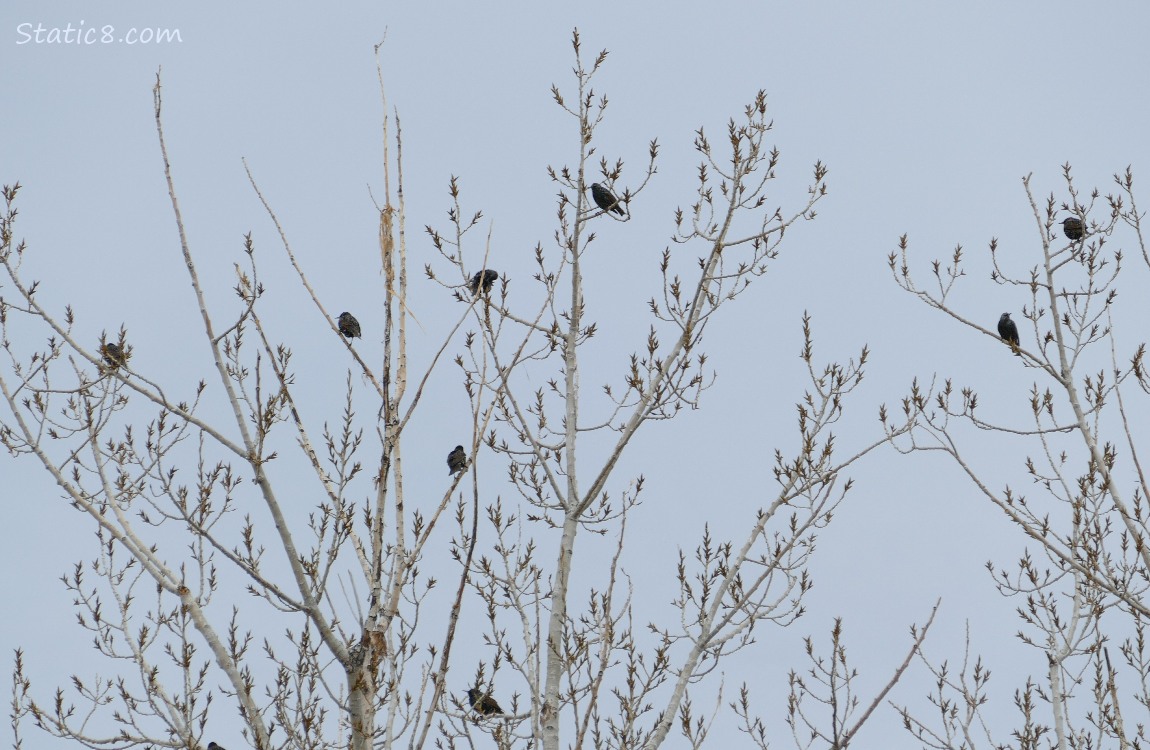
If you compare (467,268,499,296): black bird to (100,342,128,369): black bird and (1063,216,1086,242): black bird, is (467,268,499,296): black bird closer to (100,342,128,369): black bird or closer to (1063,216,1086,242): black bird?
(100,342,128,369): black bird

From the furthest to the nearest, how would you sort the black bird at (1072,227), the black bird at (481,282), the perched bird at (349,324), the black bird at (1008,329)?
the perched bird at (349,324), the black bird at (1008,329), the black bird at (1072,227), the black bird at (481,282)

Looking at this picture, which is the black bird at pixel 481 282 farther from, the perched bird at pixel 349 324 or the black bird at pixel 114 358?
the perched bird at pixel 349 324

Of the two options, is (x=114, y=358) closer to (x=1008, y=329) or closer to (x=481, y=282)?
(x=481, y=282)

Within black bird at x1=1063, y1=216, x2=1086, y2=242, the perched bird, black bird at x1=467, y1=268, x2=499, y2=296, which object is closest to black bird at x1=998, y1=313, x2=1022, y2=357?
black bird at x1=1063, y1=216, x2=1086, y2=242

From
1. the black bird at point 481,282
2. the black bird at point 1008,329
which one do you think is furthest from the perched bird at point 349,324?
the black bird at point 1008,329

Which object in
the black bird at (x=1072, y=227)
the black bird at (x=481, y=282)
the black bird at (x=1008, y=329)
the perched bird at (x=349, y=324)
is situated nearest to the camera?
the black bird at (x=481, y=282)

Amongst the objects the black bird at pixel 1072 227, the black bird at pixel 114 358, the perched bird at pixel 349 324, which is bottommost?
the black bird at pixel 114 358

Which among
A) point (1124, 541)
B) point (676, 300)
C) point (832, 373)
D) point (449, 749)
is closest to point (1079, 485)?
point (1124, 541)

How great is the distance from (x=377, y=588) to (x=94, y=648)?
6766mm

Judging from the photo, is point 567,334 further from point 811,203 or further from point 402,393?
point 402,393

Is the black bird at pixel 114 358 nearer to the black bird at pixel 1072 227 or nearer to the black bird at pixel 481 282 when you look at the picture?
the black bird at pixel 481 282

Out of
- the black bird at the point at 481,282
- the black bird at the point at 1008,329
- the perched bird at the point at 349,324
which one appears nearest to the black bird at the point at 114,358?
the black bird at the point at 481,282

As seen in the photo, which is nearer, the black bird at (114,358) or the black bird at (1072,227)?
the black bird at (114,358)

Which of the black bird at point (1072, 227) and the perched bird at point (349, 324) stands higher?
the perched bird at point (349, 324)
